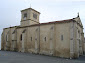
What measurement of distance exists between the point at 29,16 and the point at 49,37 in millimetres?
11702

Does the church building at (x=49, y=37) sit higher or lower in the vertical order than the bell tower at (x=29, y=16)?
lower

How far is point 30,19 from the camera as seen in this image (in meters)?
28.7

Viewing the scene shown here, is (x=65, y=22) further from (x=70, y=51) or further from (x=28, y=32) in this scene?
(x=28, y=32)

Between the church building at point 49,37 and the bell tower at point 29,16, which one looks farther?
the bell tower at point 29,16

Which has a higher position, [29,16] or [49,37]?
[29,16]

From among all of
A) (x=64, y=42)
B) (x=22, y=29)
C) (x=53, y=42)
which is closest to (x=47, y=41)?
(x=53, y=42)

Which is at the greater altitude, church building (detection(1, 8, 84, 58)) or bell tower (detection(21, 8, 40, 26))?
bell tower (detection(21, 8, 40, 26))

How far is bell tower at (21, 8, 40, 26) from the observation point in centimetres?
2892

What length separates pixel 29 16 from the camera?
94.7 feet

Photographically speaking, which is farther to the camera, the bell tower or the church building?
the bell tower

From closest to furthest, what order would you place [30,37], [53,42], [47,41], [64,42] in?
[64,42], [53,42], [47,41], [30,37]

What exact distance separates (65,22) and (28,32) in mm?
11895

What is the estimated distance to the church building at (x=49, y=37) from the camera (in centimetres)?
1803

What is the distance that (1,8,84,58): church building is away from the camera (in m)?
18.0
